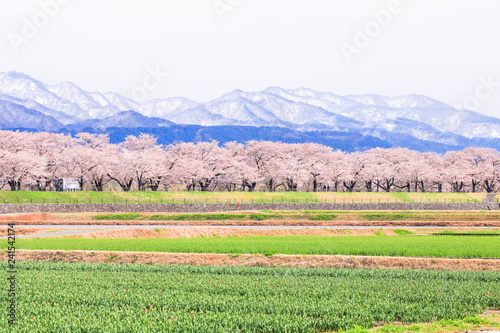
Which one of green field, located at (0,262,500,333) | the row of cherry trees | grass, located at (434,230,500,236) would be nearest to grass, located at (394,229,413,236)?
grass, located at (434,230,500,236)

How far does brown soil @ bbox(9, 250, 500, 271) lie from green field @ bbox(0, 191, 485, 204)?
132ft

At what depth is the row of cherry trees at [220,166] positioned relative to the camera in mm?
79875

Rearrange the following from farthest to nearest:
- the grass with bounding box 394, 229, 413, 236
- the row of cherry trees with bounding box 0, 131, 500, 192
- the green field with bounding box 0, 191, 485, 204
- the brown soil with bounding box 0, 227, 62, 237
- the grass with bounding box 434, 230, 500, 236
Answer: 1. the row of cherry trees with bounding box 0, 131, 500, 192
2. the green field with bounding box 0, 191, 485, 204
3. the grass with bounding box 394, 229, 413, 236
4. the grass with bounding box 434, 230, 500, 236
5. the brown soil with bounding box 0, 227, 62, 237

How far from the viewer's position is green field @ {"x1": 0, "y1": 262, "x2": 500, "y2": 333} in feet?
33.2

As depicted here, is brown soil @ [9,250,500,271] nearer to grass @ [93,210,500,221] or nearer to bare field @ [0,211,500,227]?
bare field @ [0,211,500,227]

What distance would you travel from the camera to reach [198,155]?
3775 inches

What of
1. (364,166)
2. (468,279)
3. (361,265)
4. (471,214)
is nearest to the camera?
(468,279)

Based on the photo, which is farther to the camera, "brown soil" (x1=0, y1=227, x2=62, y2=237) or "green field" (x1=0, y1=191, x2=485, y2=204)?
"green field" (x1=0, y1=191, x2=485, y2=204)

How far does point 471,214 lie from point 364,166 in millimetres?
53935

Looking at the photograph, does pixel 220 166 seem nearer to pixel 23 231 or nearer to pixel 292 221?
pixel 292 221

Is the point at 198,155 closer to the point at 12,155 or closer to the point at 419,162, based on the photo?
the point at 12,155

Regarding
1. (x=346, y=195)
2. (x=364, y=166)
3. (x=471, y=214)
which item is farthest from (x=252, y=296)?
(x=364, y=166)

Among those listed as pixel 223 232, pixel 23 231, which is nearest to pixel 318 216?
pixel 223 232

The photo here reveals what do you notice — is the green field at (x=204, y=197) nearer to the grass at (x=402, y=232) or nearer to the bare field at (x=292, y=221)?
the bare field at (x=292, y=221)
